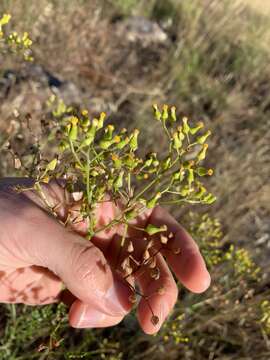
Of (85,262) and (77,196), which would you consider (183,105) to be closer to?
(77,196)

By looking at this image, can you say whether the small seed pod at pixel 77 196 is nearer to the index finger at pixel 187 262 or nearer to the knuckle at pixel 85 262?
the knuckle at pixel 85 262

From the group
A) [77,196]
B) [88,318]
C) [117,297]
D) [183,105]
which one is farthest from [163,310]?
[183,105]

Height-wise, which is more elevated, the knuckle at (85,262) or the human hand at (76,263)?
the knuckle at (85,262)

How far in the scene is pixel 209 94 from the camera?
567 centimetres

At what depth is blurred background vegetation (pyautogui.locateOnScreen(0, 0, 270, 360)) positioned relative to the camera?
2.80m

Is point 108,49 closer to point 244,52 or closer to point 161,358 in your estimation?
point 244,52

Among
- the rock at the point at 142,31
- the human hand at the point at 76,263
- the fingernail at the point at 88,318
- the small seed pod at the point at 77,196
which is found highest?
the small seed pod at the point at 77,196

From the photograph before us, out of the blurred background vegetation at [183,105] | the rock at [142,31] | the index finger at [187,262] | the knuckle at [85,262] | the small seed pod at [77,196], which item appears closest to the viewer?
the knuckle at [85,262]

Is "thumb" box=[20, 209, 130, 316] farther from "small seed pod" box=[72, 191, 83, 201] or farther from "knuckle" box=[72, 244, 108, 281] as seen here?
"small seed pod" box=[72, 191, 83, 201]

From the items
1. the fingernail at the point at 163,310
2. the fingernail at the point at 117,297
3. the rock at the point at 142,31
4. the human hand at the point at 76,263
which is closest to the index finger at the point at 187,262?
the human hand at the point at 76,263

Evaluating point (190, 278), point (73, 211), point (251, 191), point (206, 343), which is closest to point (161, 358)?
point (206, 343)

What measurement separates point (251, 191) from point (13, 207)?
10.2 feet

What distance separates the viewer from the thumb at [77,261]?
62.8 inches

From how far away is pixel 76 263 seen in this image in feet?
5.22
